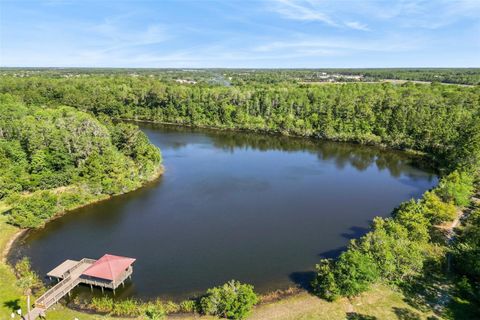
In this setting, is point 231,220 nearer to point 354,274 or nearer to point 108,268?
point 108,268

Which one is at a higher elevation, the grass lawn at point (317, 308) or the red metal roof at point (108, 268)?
the red metal roof at point (108, 268)

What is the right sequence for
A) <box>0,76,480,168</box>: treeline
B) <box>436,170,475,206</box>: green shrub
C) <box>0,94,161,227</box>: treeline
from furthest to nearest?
<box>0,76,480,168</box>: treeline < <box>0,94,161,227</box>: treeline < <box>436,170,475,206</box>: green shrub

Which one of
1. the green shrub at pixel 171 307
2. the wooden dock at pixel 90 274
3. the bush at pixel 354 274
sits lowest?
the green shrub at pixel 171 307

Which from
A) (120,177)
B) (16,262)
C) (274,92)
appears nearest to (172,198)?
(120,177)

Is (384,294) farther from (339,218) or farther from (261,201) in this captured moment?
(261,201)

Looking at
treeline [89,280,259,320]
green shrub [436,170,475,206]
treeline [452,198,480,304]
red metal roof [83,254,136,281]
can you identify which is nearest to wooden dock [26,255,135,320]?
red metal roof [83,254,136,281]

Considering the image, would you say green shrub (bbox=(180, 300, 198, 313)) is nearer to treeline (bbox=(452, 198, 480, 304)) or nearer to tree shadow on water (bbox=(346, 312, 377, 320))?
tree shadow on water (bbox=(346, 312, 377, 320))

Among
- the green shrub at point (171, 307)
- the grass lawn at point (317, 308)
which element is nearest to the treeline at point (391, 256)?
the grass lawn at point (317, 308)

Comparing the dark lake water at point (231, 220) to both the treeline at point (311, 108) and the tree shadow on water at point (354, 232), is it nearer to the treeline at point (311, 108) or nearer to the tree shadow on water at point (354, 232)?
the tree shadow on water at point (354, 232)
